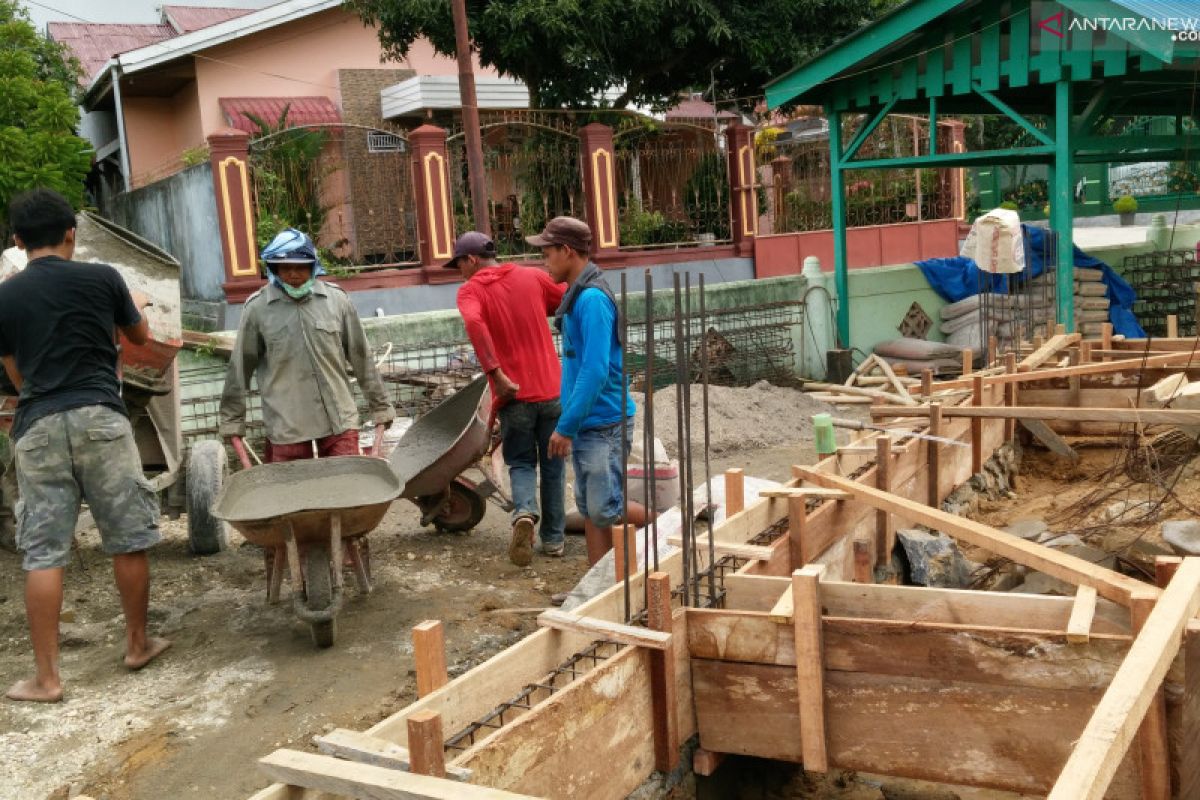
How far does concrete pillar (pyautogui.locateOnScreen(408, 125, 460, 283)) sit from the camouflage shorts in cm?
931

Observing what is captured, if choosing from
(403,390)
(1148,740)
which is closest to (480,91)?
(403,390)

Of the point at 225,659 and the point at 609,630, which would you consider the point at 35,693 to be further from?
the point at 609,630

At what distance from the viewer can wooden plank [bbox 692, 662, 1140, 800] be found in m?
3.47

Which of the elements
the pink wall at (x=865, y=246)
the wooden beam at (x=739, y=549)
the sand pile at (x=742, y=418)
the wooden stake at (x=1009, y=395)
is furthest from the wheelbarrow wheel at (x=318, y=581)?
the pink wall at (x=865, y=246)

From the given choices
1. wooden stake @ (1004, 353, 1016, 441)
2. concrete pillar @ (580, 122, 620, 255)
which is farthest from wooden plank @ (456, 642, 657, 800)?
concrete pillar @ (580, 122, 620, 255)

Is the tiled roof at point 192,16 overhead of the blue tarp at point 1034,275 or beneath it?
overhead

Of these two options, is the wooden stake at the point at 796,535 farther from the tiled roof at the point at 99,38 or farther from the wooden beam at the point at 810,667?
the tiled roof at the point at 99,38

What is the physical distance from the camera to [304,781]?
258cm

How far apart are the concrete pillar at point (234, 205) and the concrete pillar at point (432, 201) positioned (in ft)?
6.59

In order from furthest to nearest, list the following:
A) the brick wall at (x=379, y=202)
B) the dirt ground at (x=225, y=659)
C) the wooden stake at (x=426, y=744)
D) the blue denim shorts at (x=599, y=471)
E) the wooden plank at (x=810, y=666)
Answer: the brick wall at (x=379, y=202)
the blue denim shorts at (x=599, y=471)
the dirt ground at (x=225, y=659)
the wooden plank at (x=810, y=666)
the wooden stake at (x=426, y=744)

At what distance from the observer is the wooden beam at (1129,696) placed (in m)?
2.19

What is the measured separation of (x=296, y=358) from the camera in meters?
5.60

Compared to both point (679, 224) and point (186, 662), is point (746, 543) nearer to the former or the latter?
point (186, 662)

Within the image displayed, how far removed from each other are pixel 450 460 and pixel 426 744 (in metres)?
3.77
